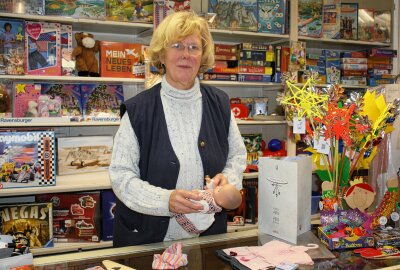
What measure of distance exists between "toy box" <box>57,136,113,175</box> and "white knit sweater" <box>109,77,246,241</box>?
1.61 m

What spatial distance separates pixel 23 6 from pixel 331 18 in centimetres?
250

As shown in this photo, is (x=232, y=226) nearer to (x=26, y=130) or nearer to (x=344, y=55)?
(x=26, y=130)

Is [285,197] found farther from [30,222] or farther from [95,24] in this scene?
[95,24]

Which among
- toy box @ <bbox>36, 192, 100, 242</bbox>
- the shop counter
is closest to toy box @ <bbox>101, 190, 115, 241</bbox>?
toy box @ <bbox>36, 192, 100, 242</bbox>

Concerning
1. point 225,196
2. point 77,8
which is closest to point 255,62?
point 77,8

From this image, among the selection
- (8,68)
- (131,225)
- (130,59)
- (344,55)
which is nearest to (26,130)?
(8,68)

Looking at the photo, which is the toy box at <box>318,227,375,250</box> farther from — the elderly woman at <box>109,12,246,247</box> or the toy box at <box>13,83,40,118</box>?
the toy box at <box>13,83,40,118</box>

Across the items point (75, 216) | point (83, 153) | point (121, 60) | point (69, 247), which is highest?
point (121, 60)

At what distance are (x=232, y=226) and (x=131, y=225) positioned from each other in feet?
5.56

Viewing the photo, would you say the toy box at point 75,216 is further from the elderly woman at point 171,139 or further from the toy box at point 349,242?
the toy box at point 349,242

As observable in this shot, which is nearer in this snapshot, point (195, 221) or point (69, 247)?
point (195, 221)

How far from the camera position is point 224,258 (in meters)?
1.24

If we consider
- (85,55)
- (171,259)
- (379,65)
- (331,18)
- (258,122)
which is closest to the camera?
(171,259)

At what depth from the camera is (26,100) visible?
2.88 m
